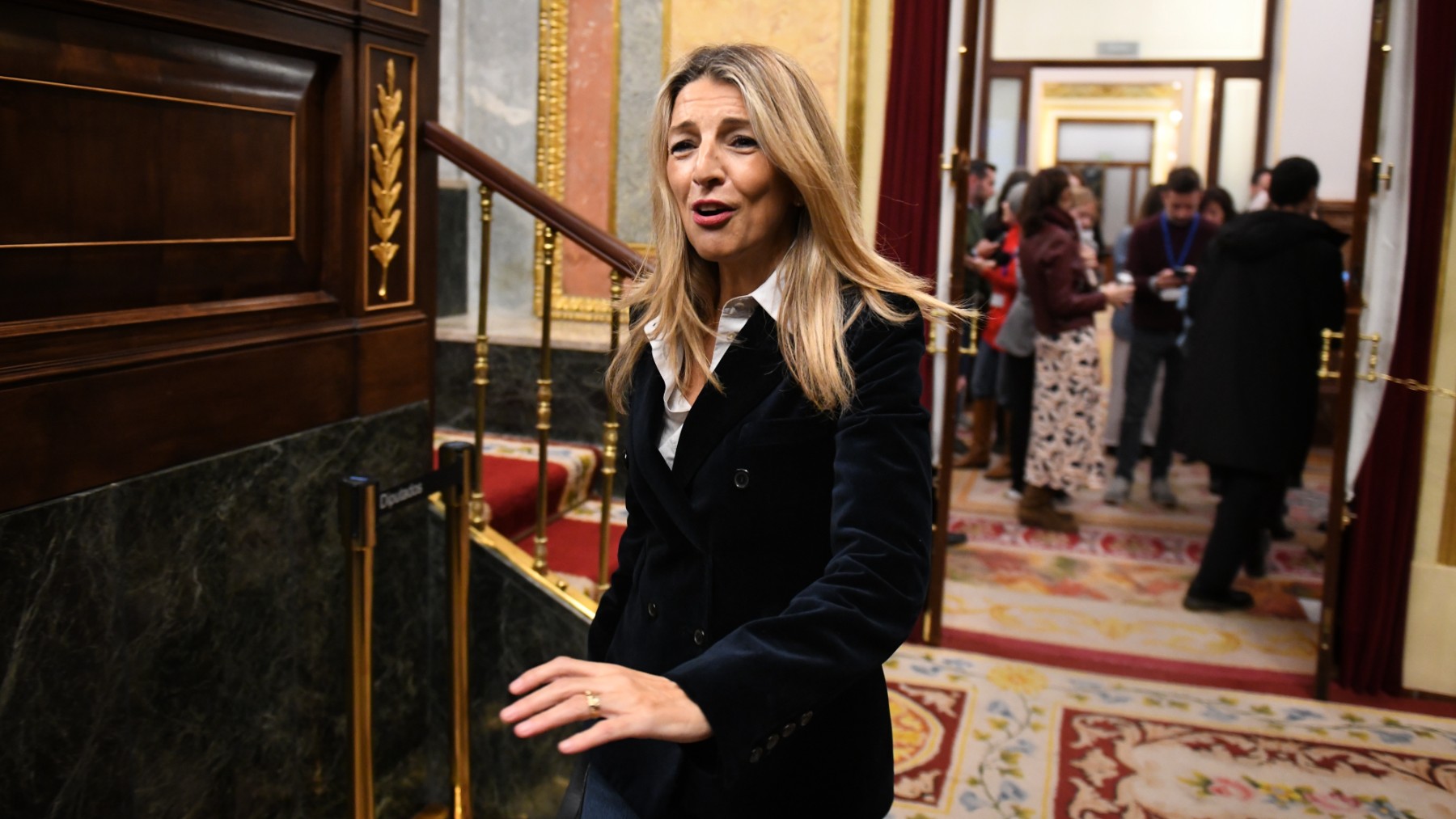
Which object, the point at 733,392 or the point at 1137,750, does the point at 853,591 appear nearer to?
the point at 733,392

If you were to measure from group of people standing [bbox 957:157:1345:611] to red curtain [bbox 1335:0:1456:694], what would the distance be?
1.86 feet

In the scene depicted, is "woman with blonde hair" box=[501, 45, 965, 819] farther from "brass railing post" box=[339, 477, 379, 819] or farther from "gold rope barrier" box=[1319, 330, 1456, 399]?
"gold rope barrier" box=[1319, 330, 1456, 399]

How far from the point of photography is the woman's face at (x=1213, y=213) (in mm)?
6645

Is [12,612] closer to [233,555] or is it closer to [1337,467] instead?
[233,555]

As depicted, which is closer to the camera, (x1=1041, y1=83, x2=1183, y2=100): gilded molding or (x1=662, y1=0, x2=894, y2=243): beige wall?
(x1=662, y1=0, x2=894, y2=243): beige wall

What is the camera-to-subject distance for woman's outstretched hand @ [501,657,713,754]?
1091 mm

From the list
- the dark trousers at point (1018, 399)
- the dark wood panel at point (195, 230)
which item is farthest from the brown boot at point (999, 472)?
the dark wood panel at point (195, 230)

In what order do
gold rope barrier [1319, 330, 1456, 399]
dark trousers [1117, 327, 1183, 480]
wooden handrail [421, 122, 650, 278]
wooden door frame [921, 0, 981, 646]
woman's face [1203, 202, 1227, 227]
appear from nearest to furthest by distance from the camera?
1. wooden handrail [421, 122, 650, 278]
2. gold rope barrier [1319, 330, 1456, 399]
3. wooden door frame [921, 0, 981, 646]
4. dark trousers [1117, 327, 1183, 480]
5. woman's face [1203, 202, 1227, 227]

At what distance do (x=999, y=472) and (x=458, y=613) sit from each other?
5120 millimetres

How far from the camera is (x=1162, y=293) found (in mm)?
6012

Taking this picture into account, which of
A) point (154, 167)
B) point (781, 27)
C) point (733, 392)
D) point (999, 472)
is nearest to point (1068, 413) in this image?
point (999, 472)

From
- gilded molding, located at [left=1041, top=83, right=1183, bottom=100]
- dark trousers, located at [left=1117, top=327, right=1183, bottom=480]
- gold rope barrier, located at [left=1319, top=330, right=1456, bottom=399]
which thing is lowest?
dark trousers, located at [left=1117, top=327, right=1183, bottom=480]

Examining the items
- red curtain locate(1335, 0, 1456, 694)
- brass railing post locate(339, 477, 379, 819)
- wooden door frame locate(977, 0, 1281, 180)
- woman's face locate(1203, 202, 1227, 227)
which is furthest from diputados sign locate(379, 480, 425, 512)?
wooden door frame locate(977, 0, 1281, 180)

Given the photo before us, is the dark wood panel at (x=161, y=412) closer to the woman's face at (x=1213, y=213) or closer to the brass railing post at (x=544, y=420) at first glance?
the brass railing post at (x=544, y=420)
